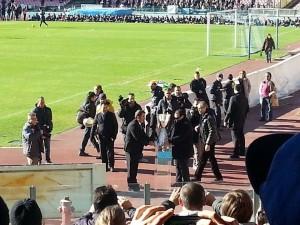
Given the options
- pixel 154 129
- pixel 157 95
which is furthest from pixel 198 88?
pixel 154 129

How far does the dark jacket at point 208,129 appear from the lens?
15.3m

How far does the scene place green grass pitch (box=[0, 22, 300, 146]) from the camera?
26.5 m

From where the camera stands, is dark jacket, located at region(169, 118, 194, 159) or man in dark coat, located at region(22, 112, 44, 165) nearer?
dark jacket, located at region(169, 118, 194, 159)

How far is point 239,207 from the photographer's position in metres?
5.23

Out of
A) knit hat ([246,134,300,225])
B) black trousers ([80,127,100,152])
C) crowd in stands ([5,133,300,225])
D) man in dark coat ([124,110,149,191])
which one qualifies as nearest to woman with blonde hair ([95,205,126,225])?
crowd in stands ([5,133,300,225])

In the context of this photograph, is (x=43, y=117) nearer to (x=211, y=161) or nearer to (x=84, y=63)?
(x=211, y=161)

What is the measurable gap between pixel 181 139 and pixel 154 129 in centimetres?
266

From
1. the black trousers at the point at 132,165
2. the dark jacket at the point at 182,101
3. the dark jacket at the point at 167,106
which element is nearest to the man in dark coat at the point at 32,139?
the black trousers at the point at 132,165

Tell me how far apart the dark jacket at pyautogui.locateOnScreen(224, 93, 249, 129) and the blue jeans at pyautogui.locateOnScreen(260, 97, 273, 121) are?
17.7ft

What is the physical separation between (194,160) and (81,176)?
657cm

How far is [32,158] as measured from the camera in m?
15.2

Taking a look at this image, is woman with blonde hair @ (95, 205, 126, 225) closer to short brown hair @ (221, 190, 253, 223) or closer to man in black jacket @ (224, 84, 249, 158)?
short brown hair @ (221, 190, 253, 223)

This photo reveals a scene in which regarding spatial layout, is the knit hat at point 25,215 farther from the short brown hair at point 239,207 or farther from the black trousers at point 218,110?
the black trousers at point 218,110

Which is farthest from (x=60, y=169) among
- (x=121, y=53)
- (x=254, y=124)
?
(x=121, y=53)
